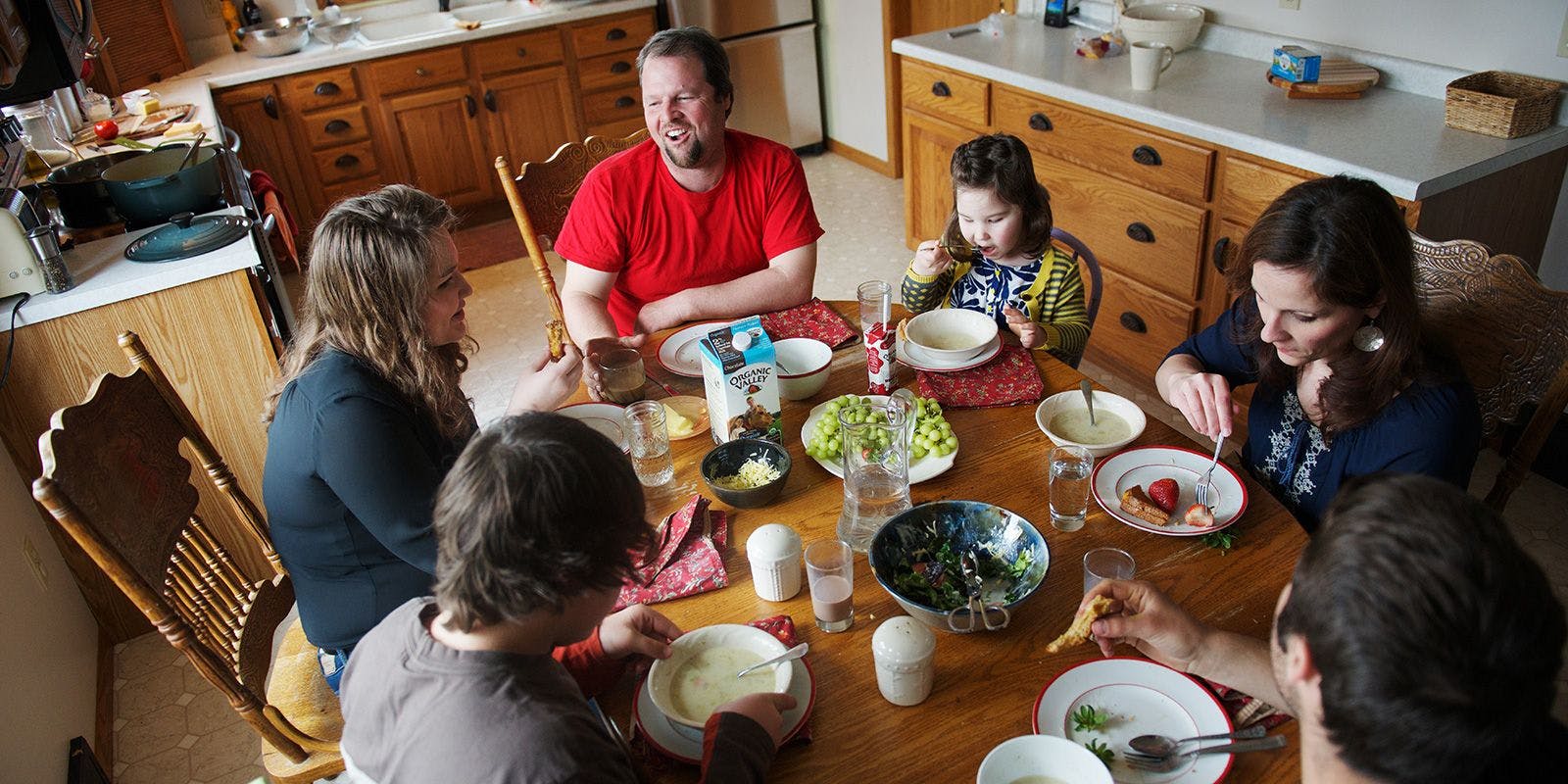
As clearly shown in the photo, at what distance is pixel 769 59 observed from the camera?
17.6 ft

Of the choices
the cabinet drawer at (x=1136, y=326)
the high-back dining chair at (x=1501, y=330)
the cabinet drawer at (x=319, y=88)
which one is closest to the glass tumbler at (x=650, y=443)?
the high-back dining chair at (x=1501, y=330)

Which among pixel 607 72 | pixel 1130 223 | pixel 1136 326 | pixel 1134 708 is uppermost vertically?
pixel 607 72

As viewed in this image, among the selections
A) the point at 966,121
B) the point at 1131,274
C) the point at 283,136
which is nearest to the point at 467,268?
the point at 283,136

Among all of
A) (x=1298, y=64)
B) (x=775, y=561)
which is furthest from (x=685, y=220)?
(x=1298, y=64)

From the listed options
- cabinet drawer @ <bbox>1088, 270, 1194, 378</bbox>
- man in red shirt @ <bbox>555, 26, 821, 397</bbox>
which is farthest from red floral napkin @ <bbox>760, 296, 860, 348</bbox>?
cabinet drawer @ <bbox>1088, 270, 1194, 378</bbox>

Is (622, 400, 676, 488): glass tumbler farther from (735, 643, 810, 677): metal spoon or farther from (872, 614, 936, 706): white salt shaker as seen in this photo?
(872, 614, 936, 706): white salt shaker

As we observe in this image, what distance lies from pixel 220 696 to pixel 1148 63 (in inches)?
121

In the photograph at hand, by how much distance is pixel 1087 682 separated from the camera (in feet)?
4.08

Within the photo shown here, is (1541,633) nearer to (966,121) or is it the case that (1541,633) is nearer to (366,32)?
(966,121)

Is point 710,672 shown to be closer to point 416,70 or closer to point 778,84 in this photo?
point 416,70

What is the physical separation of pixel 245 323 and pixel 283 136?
240 centimetres

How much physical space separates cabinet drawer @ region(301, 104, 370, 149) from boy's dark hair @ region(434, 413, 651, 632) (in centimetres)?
421

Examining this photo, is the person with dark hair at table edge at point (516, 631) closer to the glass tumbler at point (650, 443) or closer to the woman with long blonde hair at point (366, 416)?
the woman with long blonde hair at point (366, 416)

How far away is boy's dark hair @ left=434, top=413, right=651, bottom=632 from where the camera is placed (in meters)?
1.02
